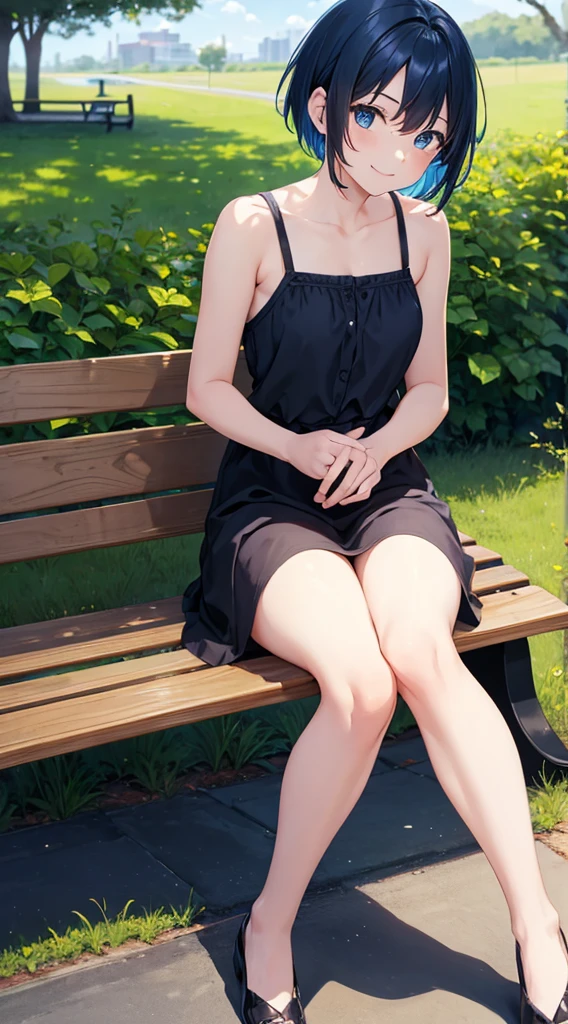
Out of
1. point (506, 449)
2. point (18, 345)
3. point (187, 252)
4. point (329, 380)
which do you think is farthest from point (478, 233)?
point (329, 380)

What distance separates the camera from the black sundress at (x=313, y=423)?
2.61 meters

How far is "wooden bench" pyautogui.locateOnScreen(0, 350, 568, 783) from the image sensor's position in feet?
Result: 8.07

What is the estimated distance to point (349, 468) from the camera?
8.50ft

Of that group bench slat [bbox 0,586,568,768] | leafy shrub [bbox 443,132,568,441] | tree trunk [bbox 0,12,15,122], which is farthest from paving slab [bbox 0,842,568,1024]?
tree trunk [bbox 0,12,15,122]

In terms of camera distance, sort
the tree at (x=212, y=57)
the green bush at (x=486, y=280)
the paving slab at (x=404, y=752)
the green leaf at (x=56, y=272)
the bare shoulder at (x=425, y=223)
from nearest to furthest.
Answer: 1. the bare shoulder at (x=425, y=223)
2. the paving slab at (x=404, y=752)
3. the green leaf at (x=56, y=272)
4. the green bush at (x=486, y=280)
5. the tree at (x=212, y=57)

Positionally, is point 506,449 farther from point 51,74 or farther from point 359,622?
point 359,622

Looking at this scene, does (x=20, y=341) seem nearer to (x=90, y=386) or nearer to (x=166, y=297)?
(x=166, y=297)

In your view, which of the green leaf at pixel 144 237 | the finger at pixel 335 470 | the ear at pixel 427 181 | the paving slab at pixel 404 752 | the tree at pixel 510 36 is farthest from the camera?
the tree at pixel 510 36

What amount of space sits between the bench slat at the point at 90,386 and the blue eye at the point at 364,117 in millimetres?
772

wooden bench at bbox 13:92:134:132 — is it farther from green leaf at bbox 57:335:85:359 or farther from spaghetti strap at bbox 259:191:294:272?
spaghetti strap at bbox 259:191:294:272

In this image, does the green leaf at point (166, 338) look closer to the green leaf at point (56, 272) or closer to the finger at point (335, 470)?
the green leaf at point (56, 272)

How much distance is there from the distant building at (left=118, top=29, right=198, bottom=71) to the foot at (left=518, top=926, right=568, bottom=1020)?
198 inches

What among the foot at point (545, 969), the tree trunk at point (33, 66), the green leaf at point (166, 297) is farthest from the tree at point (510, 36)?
the foot at point (545, 969)

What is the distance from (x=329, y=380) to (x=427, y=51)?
0.70 m
